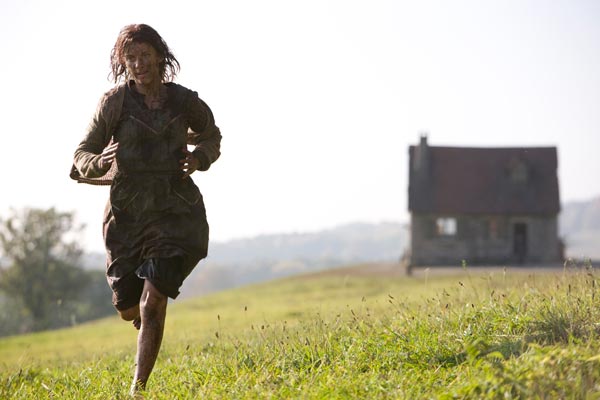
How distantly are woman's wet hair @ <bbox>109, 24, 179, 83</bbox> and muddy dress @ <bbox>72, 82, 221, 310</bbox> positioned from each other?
213 mm

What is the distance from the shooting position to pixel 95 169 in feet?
18.3

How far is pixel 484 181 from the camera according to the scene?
36.0 m

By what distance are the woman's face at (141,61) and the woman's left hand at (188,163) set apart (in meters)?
0.69

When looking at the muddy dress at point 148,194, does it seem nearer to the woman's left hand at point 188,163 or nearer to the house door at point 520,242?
the woman's left hand at point 188,163

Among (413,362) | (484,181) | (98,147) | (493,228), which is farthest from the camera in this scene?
(484,181)

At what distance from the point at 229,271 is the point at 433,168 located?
381ft

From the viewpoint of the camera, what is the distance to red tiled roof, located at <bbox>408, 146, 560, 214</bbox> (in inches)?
1385

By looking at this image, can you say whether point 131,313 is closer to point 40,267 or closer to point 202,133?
point 202,133

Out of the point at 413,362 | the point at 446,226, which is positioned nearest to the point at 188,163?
the point at 413,362

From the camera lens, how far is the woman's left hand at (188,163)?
545 centimetres

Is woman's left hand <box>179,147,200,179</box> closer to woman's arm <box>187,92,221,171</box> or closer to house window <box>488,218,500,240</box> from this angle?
woman's arm <box>187,92,221,171</box>

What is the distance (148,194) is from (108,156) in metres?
0.44

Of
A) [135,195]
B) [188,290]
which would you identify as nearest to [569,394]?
[135,195]

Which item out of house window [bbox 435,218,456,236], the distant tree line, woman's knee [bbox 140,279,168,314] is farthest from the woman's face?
the distant tree line
